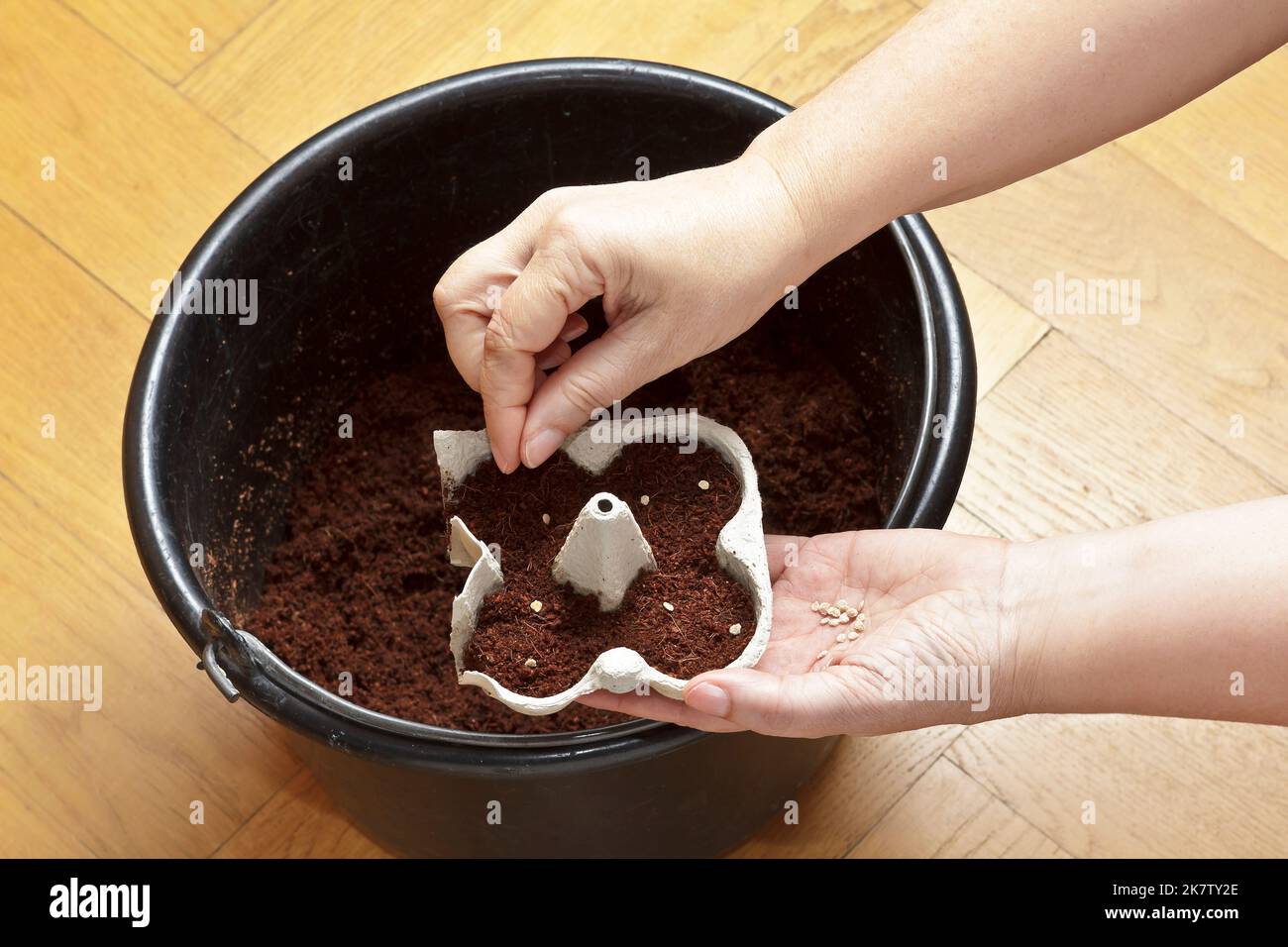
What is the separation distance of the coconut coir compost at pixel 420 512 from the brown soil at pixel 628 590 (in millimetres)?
148

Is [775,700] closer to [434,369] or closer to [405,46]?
[434,369]

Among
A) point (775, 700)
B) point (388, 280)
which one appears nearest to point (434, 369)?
point (388, 280)

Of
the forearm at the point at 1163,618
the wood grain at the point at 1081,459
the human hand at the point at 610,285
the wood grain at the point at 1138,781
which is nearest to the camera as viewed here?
the forearm at the point at 1163,618

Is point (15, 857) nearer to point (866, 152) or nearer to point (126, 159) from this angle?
point (126, 159)

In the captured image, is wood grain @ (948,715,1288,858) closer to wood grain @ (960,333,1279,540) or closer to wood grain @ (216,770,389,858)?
wood grain @ (960,333,1279,540)

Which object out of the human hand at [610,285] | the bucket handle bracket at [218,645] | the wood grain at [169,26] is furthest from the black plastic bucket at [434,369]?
the wood grain at [169,26]

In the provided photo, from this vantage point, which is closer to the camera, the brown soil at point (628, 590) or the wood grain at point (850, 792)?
the brown soil at point (628, 590)

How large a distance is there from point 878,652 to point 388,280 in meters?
0.54

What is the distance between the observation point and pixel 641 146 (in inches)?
41.0

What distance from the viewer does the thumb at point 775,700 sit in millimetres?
768

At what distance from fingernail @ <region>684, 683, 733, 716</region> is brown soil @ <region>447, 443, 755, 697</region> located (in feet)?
0.17

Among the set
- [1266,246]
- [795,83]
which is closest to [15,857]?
[795,83]

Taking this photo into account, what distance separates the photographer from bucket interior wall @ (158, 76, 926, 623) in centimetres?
95

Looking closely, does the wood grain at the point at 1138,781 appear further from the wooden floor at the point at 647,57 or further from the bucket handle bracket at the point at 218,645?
the bucket handle bracket at the point at 218,645
